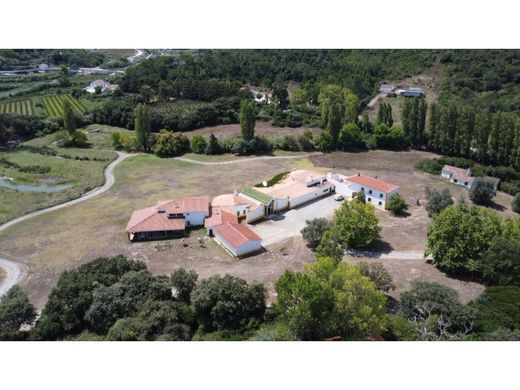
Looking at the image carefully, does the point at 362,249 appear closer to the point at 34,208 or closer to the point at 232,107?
the point at 34,208

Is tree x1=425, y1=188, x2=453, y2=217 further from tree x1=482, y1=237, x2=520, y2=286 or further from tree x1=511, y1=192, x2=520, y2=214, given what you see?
tree x1=482, y1=237, x2=520, y2=286

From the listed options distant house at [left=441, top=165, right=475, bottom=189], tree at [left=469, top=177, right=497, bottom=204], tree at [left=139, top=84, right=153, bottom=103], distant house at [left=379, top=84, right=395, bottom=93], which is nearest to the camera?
tree at [left=469, top=177, right=497, bottom=204]

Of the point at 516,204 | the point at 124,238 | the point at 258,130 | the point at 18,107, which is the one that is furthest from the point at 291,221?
the point at 18,107

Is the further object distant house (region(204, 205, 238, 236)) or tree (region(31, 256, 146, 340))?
distant house (region(204, 205, 238, 236))

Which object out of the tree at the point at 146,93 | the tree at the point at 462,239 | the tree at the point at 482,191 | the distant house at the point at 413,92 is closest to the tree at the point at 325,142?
the tree at the point at 482,191

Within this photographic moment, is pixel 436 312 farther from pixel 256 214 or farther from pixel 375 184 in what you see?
pixel 375 184

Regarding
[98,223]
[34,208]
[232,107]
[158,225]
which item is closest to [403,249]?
[158,225]

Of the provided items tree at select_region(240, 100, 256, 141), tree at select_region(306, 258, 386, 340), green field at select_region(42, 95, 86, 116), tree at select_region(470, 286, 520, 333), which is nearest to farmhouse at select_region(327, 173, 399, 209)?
tree at select_region(470, 286, 520, 333)
